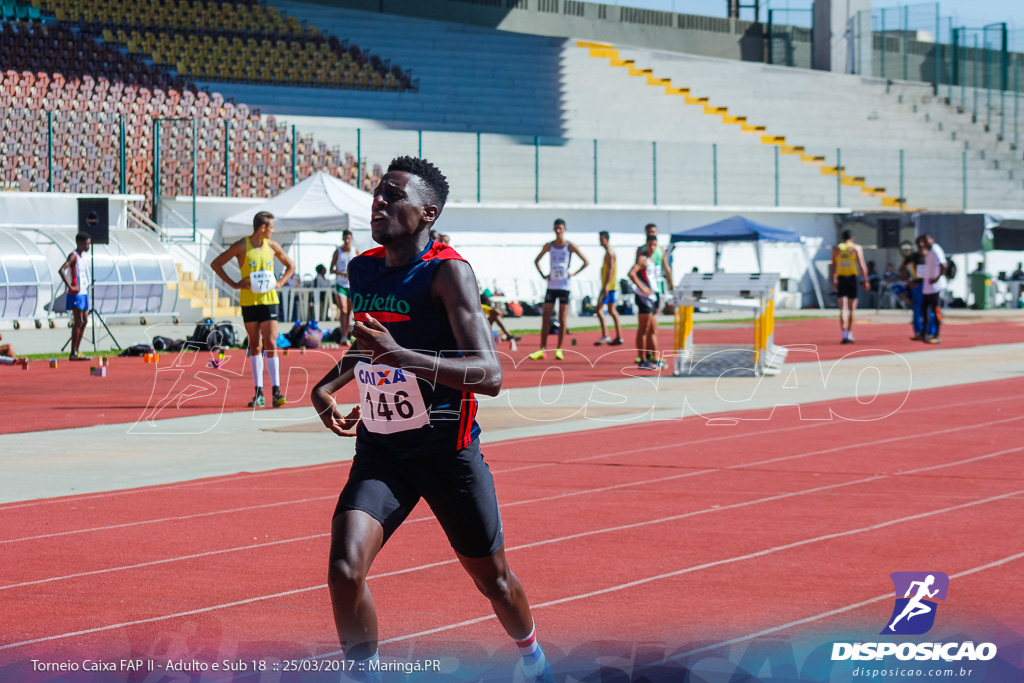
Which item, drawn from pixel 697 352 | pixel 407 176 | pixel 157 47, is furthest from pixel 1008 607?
pixel 157 47

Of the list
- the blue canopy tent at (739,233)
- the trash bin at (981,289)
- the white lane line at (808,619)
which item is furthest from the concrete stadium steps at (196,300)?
the white lane line at (808,619)

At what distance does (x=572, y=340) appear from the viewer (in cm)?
2522

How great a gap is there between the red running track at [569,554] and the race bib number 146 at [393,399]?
1159 millimetres

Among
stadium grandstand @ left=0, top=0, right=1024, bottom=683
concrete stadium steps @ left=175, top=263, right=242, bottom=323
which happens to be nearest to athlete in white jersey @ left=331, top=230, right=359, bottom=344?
stadium grandstand @ left=0, top=0, right=1024, bottom=683

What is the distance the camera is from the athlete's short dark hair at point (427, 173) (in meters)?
4.42

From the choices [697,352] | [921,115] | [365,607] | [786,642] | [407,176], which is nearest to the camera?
[365,607]

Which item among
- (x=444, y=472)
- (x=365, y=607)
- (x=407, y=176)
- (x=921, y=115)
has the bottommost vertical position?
(x=365, y=607)

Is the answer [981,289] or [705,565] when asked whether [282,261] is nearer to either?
[705,565]

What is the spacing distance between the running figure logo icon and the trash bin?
3793 cm

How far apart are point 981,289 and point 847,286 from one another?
65.7ft

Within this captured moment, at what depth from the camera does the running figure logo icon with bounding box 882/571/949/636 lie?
17.8 feet

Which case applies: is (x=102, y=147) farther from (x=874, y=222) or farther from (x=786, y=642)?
(x=786, y=642)

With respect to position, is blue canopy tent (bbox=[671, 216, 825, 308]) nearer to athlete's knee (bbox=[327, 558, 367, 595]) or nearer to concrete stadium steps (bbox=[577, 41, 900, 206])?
concrete stadium steps (bbox=[577, 41, 900, 206])

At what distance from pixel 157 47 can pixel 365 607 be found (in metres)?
38.9
